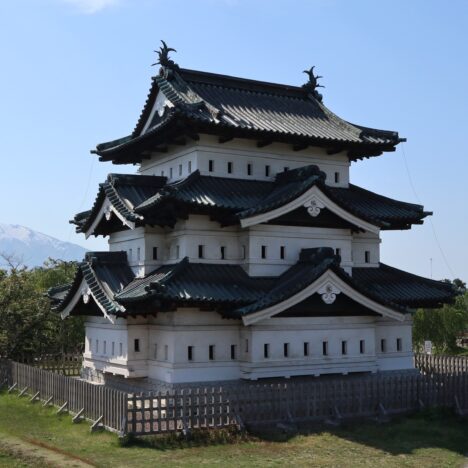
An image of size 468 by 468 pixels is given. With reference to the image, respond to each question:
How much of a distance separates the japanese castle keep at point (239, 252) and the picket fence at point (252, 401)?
200cm

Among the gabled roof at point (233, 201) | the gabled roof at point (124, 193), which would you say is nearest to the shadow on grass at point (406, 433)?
the gabled roof at point (233, 201)

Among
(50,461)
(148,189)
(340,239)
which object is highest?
(148,189)

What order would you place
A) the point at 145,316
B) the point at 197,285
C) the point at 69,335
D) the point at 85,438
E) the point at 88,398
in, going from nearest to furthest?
the point at 85,438, the point at 88,398, the point at 197,285, the point at 145,316, the point at 69,335

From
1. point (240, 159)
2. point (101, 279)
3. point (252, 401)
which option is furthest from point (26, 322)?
point (252, 401)

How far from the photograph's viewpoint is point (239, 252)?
91.4ft

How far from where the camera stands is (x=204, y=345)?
26.0 metres

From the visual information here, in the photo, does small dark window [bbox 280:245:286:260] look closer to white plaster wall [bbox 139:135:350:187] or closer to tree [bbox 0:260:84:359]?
white plaster wall [bbox 139:135:350:187]

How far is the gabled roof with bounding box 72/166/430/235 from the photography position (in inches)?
1023

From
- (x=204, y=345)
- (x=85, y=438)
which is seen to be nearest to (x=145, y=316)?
(x=204, y=345)

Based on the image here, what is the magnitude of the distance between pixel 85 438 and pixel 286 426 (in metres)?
6.28

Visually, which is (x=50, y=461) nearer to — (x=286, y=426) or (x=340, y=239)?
(x=286, y=426)

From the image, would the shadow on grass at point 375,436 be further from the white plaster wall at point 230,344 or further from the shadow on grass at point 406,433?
the white plaster wall at point 230,344

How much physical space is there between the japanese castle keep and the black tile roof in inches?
3.0

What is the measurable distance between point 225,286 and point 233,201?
134 inches
